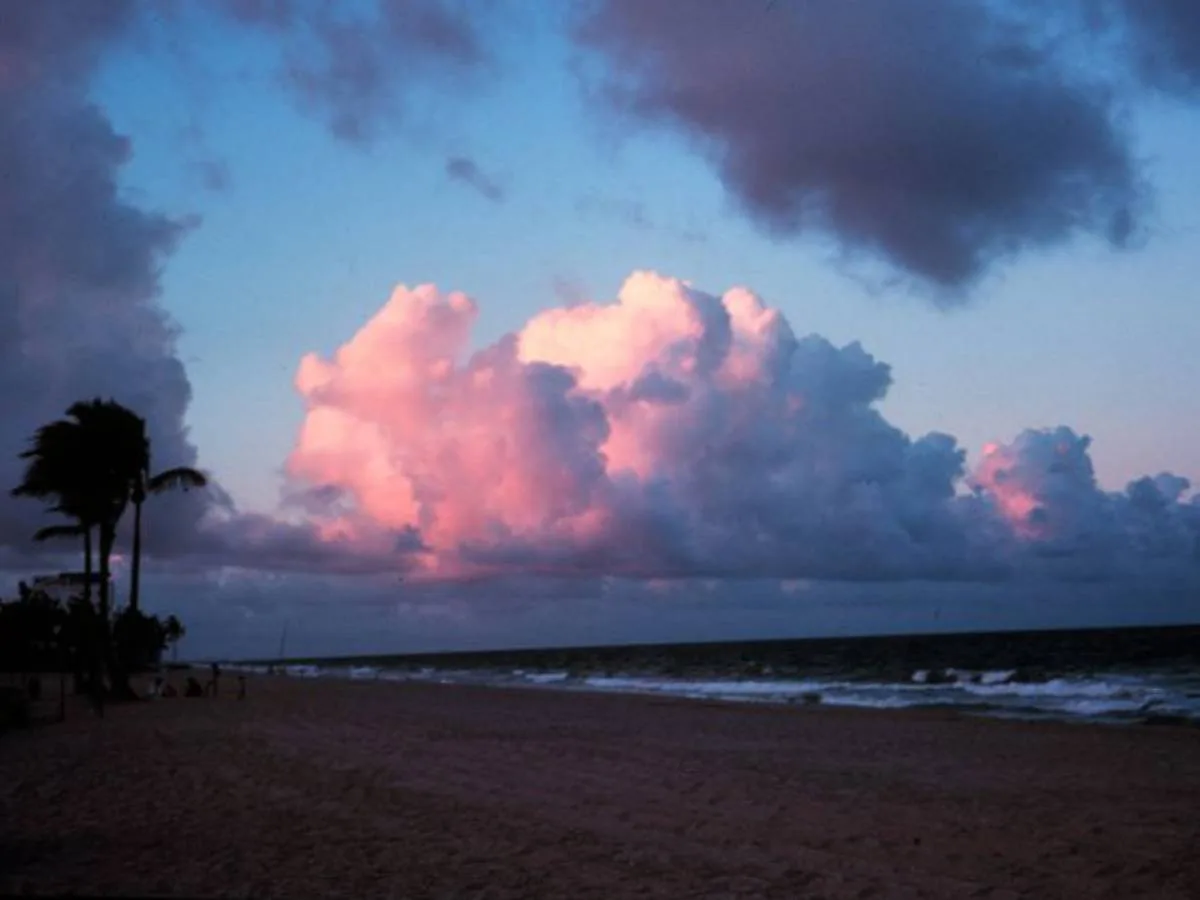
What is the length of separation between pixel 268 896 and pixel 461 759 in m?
9.65

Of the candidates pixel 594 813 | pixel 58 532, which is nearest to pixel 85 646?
pixel 58 532

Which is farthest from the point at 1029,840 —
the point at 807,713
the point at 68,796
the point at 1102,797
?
the point at 807,713

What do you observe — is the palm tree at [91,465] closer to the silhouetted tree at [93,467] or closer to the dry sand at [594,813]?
the silhouetted tree at [93,467]

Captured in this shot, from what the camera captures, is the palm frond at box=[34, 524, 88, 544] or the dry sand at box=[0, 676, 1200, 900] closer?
the dry sand at box=[0, 676, 1200, 900]

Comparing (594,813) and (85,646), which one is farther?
(85,646)

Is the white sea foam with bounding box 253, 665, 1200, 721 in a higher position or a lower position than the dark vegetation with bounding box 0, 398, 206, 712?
lower

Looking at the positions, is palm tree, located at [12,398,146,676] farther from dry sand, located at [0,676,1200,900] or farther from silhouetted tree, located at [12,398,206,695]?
dry sand, located at [0,676,1200,900]

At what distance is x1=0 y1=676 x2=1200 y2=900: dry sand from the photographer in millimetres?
9312

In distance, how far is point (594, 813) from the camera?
1259 cm

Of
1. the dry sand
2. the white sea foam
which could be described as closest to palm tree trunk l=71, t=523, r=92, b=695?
the dry sand

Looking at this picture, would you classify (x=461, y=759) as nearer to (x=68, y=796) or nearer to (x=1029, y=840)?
(x=68, y=796)

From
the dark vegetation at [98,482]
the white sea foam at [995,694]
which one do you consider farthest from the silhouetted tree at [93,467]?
the white sea foam at [995,694]

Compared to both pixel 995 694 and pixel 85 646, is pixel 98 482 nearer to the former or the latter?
pixel 85 646

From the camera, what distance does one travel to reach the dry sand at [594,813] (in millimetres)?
9312
